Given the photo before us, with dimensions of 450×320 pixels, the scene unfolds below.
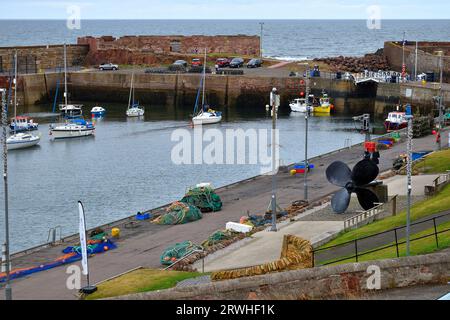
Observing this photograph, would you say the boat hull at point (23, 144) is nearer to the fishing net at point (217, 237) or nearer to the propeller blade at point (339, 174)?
the fishing net at point (217, 237)

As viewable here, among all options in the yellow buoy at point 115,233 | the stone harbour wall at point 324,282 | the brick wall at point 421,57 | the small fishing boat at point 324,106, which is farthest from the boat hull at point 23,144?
the stone harbour wall at point 324,282

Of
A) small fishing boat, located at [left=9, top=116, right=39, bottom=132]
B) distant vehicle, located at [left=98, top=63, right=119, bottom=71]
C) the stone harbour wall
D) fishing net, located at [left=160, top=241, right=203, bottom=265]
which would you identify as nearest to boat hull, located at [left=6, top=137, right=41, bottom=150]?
small fishing boat, located at [left=9, top=116, right=39, bottom=132]

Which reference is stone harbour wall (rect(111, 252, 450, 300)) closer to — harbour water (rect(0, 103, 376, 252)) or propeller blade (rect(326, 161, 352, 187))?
propeller blade (rect(326, 161, 352, 187))

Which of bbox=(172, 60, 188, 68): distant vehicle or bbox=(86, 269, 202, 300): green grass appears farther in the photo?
bbox=(172, 60, 188, 68): distant vehicle

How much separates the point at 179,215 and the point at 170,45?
8902 centimetres

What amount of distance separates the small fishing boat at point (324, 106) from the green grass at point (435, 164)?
4547cm

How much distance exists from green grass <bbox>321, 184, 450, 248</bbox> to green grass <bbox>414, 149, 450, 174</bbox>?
10977mm

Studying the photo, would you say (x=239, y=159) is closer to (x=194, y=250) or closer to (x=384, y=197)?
(x=384, y=197)

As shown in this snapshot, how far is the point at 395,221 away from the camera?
3634 cm

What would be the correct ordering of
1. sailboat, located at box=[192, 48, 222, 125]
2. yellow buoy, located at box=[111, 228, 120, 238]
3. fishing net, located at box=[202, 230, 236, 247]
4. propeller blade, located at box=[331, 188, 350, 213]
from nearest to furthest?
fishing net, located at box=[202, 230, 236, 247] → propeller blade, located at box=[331, 188, 350, 213] → yellow buoy, located at box=[111, 228, 120, 238] → sailboat, located at box=[192, 48, 222, 125]

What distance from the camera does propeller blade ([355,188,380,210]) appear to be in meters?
40.6

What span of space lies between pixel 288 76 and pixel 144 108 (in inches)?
614

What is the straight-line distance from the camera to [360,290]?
24.8 meters
